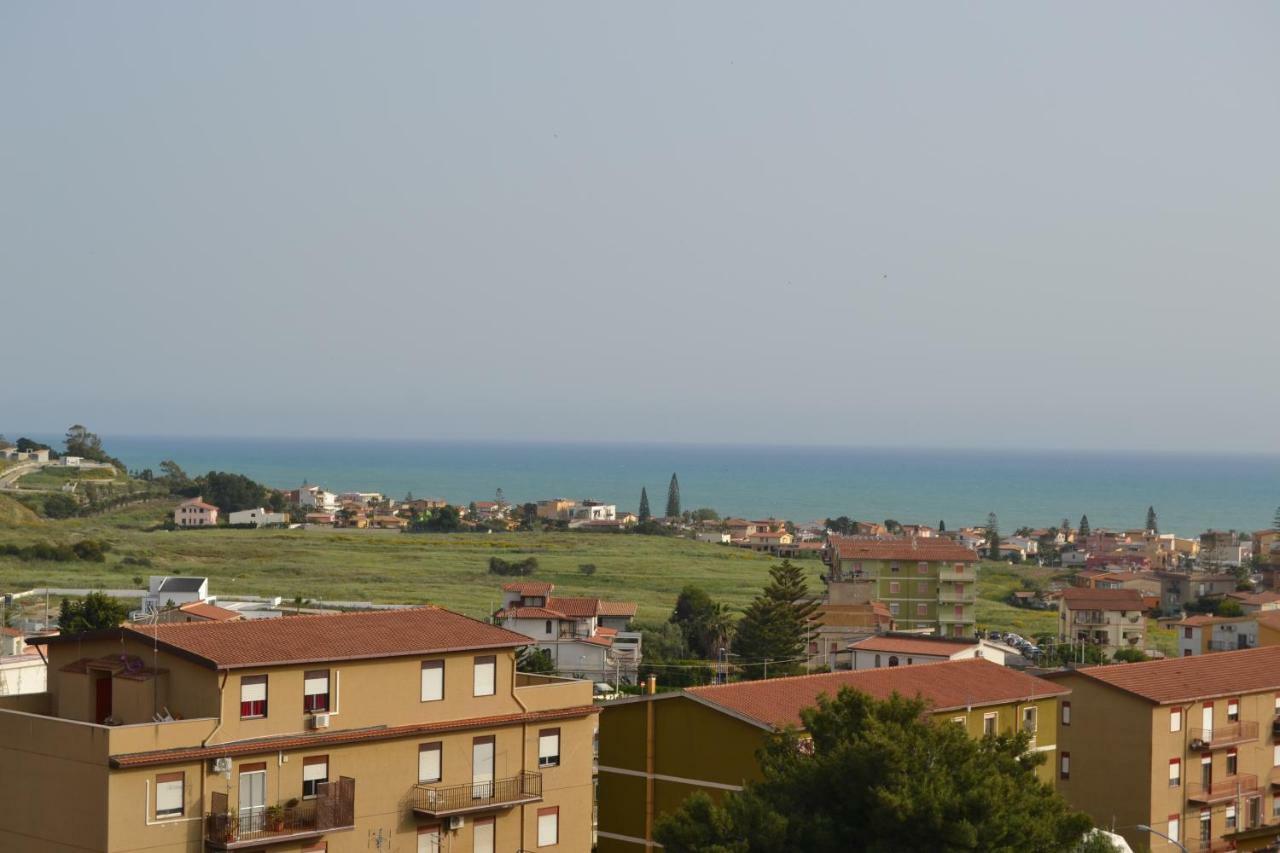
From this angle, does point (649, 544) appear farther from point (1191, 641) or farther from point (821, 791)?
point (821, 791)

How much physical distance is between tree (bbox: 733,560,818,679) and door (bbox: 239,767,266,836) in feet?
117

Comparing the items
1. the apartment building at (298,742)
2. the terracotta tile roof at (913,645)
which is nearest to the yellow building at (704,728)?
the apartment building at (298,742)

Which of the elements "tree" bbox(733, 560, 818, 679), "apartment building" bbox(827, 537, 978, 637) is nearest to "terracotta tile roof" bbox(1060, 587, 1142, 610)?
"apartment building" bbox(827, 537, 978, 637)

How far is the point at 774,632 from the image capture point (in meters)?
59.0

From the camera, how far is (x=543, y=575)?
96000mm

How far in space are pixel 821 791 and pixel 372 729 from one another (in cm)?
670

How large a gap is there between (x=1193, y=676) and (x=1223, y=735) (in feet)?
4.68

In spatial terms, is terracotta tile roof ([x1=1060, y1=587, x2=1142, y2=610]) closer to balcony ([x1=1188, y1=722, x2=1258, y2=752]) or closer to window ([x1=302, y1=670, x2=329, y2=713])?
balcony ([x1=1188, y1=722, x2=1258, y2=752])

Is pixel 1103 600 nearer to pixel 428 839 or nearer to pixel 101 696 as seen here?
pixel 428 839

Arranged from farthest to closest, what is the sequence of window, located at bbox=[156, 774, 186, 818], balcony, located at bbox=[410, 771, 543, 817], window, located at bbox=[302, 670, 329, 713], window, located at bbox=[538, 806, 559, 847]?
1. window, located at bbox=[538, 806, 559, 847]
2. balcony, located at bbox=[410, 771, 543, 817]
3. window, located at bbox=[302, 670, 329, 713]
4. window, located at bbox=[156, 774, 186, 818]

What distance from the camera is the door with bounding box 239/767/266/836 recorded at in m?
21.4

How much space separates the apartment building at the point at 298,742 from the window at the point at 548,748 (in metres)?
0.03

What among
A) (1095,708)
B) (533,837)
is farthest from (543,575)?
(533,837)

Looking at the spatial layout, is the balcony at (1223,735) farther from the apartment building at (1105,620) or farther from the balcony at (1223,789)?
the apartment building at (1105,620)
